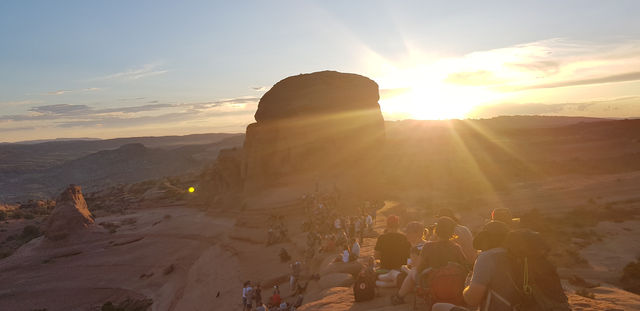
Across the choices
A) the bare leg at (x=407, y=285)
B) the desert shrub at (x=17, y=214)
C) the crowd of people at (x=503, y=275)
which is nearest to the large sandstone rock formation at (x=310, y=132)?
the bare leg at (x=407, y=285)

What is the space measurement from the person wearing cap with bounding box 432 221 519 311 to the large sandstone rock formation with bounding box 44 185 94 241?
33.6m

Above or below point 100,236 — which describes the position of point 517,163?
above

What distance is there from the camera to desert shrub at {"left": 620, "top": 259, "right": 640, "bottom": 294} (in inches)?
432

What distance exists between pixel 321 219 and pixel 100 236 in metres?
20.7

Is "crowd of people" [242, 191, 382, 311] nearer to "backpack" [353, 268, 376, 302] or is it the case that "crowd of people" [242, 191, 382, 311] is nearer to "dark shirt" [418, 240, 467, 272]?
"backpack" [353, 268, 376, 302]

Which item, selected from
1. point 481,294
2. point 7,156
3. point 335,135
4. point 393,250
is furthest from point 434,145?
point 7,156

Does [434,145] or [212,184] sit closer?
[212,184]

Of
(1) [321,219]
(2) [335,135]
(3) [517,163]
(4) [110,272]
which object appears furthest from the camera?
A: (3) [517,163]

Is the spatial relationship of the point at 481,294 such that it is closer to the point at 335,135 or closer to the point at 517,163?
the point at 335,135

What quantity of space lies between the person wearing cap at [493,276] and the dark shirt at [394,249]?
420cm

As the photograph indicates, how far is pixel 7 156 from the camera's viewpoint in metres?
139

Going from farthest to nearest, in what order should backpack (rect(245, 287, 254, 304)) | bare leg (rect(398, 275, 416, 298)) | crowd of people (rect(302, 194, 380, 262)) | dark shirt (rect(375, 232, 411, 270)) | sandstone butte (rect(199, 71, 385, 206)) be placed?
sandstone butte (rect(199, 71, 385, 206))
crowd of people (rect(302, 194, 380, 262))
backpack (rect(245, 287, 254, 304))
dark shirt (rect(375, 232, 411, 270))
bare leg (rect(398, 275, 416, 298))

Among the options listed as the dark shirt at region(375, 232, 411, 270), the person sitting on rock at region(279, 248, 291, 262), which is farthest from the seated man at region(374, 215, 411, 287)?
the person sitting on rock at region(279, 248, 291, 262)

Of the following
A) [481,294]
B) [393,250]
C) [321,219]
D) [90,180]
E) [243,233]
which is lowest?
[90,180]
